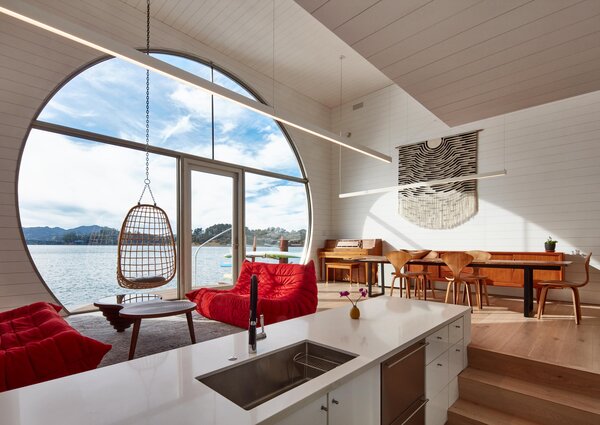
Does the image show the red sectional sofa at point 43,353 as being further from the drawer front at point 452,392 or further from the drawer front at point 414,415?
the drawer front at point 452,392

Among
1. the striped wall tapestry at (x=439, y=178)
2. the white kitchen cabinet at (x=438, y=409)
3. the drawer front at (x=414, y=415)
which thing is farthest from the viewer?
the striped wall tapestry at (x=439, y=178)

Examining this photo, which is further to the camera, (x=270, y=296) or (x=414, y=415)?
(x=270, y=296)

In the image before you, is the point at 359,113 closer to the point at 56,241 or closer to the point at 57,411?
the point at 56,241

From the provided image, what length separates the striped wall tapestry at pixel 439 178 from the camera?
22.4 ft

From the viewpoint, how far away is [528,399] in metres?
2.61

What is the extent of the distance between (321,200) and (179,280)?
4.38 m

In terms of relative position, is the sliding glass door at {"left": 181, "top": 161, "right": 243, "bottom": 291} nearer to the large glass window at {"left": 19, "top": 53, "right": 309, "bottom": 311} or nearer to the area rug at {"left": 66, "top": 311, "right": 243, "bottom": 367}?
the large glass window at {"left": 19, "top": 53, "right": 309, "bottom": 311}

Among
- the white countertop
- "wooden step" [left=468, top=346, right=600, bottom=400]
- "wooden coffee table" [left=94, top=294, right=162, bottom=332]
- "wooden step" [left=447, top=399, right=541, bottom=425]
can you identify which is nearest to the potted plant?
"wooden step" [left=468, top=346, right=600, bottom=400]

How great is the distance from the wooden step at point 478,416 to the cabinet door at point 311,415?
197 cm

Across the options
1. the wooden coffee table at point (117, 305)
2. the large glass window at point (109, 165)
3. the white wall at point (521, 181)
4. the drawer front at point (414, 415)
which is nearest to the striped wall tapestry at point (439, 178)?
the white wall at point (521, 181)

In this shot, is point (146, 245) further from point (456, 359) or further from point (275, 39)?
point (275, 39)

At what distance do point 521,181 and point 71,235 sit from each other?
7.75 metres

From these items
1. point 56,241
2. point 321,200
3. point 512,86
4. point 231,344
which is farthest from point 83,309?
point 512,86

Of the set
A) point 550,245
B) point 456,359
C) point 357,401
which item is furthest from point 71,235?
point 550,245
